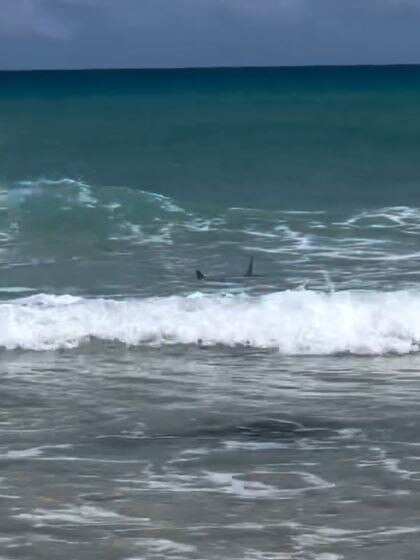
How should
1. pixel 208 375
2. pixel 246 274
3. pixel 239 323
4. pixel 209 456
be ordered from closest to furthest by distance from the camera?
pixel 209 456 < pixel 208 375 < pixel 239 323 < pixel 246 274

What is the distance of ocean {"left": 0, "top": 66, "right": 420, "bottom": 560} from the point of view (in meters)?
7.63

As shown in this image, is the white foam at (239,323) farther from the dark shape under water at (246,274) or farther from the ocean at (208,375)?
the dark shape under water at (246,274)

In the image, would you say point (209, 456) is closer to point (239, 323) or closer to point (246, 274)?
point (239, 323)

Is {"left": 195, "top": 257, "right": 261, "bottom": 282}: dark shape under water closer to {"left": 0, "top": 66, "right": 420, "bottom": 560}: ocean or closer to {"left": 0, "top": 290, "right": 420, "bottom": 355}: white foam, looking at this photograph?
{"left": 0, "top": 66, "right": 420, "bottom": 560}: ocean

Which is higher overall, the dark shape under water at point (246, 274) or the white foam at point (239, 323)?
the dark shape under water at point (246, 274)

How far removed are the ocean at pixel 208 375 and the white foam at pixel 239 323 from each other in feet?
0.10

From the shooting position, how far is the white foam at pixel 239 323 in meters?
12.2

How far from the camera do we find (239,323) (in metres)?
12.7

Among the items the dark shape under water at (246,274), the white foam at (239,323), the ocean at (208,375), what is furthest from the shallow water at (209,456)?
the dark shape under water at (246,274)

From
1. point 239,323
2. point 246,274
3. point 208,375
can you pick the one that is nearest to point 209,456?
point 208,375

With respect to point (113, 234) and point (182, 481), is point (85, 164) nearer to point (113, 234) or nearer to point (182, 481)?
point (113, 234)

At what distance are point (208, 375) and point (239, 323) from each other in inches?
69.8

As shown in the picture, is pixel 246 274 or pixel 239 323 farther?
pixel 246 274

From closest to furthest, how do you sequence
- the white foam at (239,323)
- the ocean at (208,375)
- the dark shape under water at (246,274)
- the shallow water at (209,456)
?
1. the shallow water at (209,456)
2. the ocean at (208,375)
3. the white foam at (239,323)
4. the dark shape under water at (246,274)
